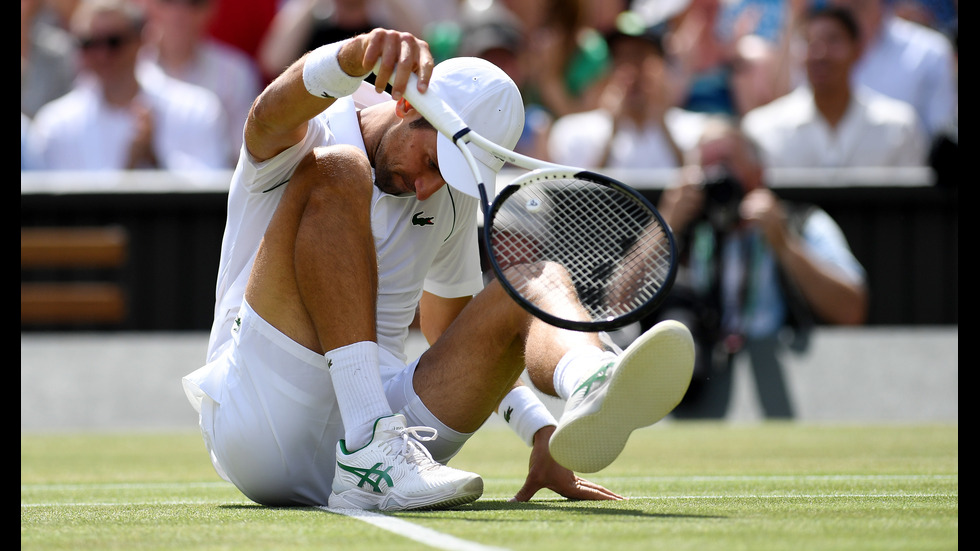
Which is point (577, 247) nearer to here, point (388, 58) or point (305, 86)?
point (388, 58)

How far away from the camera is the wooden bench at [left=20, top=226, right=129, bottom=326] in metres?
8.09

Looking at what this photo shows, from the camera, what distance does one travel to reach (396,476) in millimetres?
3223

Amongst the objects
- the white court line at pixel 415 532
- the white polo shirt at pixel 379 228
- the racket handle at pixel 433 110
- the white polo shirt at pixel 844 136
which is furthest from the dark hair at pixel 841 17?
the white court line at pixel 415 532

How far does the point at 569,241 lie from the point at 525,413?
0.55 metres

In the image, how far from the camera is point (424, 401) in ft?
11.6

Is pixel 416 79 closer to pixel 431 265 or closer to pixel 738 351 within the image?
pixel 431 265

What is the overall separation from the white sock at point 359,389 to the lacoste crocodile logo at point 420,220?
1.45 feet

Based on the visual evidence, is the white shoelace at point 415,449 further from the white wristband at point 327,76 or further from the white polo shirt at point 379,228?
the white wristband at point 327,76

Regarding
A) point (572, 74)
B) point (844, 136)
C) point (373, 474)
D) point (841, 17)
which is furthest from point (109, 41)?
point (373, 474)

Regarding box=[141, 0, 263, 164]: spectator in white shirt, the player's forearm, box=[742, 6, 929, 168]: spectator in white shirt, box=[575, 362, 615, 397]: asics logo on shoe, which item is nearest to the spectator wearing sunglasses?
box=[141, 0, 263, 164]: spectator in white shirt

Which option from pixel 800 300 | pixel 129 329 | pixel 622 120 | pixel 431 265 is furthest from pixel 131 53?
→ pixel 431 265

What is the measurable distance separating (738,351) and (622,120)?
1714mm

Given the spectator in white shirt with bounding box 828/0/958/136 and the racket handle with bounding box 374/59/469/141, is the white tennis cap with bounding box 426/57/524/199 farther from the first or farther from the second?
the spectator in white shirt with bounding box 828/0/958/136

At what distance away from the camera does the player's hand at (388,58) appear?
3188 mm
